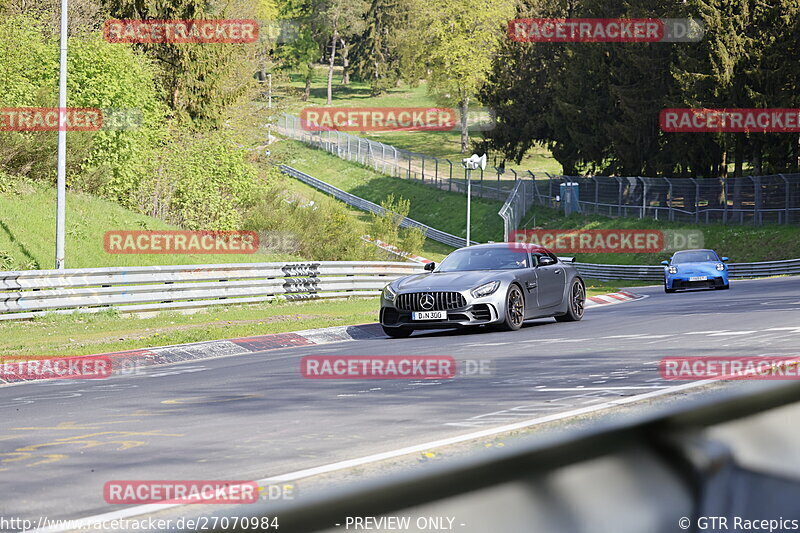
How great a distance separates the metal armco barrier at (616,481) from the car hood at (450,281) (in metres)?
13.4

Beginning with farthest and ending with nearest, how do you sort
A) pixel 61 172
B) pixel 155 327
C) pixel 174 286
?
pixel 61 172 → pixel 174 286 → pixel 155 327

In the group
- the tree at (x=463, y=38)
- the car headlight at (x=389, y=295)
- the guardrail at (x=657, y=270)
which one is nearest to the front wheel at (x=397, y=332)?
the car headlight at (x=389, y=295)

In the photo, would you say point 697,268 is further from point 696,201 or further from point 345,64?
point 345,64

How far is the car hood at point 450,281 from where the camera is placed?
16609mm

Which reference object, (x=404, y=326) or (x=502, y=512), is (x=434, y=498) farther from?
(x=404, y=326)

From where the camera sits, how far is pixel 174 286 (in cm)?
2370

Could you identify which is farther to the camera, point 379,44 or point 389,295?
point 379,44

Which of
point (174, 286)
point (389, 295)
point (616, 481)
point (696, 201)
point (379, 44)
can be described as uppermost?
point (379, 44)

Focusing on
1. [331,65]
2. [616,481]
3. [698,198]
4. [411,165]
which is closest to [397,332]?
[616,481]

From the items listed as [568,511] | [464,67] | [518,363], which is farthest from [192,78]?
[464,67]

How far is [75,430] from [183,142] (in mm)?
33817

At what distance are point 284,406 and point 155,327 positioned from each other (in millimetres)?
10954

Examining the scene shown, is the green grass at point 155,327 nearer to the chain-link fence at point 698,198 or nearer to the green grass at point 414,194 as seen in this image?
the chain-link fence at point 698,198

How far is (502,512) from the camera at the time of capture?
2.28 m
